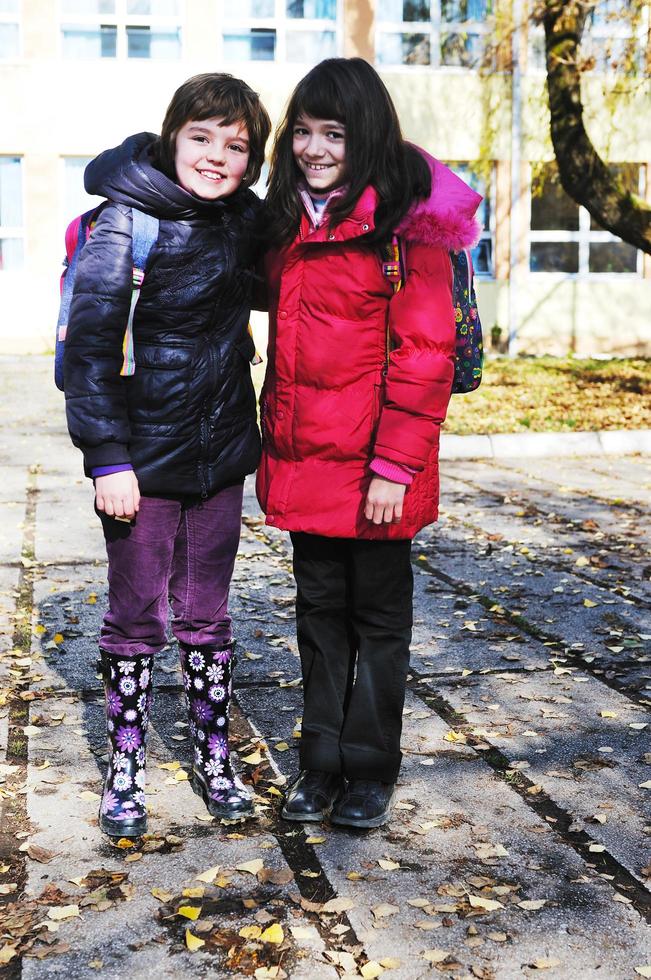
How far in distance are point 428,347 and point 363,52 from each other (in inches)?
755

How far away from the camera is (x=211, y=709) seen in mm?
3338

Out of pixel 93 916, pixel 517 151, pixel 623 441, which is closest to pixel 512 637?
pixel 93 916

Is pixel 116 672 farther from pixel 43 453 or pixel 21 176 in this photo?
pixel 21 176

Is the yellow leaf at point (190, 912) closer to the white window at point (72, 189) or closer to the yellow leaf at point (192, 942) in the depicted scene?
the yellow leaf at point (192, 942)

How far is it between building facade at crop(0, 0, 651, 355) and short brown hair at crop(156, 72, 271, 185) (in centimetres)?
1725

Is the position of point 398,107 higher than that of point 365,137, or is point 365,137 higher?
point 398,107

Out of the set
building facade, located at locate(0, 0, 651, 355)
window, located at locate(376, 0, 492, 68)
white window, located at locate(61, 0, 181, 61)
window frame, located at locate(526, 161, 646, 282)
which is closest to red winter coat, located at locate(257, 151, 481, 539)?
building facade, located at locate(0, 0, 651, 355)

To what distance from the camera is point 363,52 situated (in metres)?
20.7

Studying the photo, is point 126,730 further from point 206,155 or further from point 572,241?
point 572,241

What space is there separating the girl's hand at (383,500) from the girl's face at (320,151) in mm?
775

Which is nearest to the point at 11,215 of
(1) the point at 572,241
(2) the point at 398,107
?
(2) the point at 398,107

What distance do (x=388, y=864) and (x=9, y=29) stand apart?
19.8m

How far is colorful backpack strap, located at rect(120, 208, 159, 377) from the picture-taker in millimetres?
2955

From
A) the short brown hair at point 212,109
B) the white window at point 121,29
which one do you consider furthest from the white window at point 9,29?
the short brown hair at point 212,109
